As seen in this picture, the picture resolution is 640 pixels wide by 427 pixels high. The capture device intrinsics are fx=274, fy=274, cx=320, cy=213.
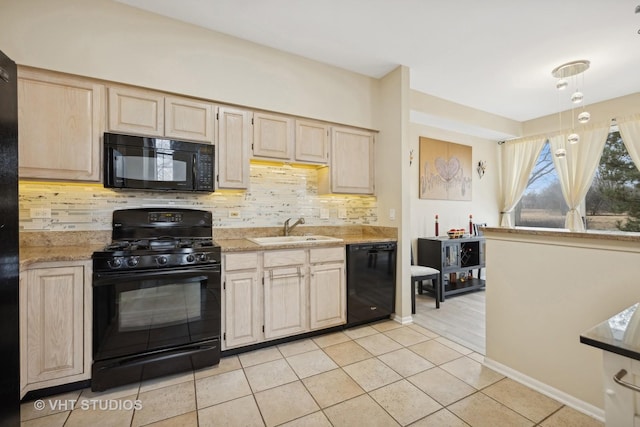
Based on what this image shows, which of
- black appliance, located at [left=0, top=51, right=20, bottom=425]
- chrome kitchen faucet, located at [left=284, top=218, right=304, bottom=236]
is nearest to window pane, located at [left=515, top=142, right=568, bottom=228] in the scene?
chrome kitchen faucet, located at [left=284, top=218, right=304, bottom=236]

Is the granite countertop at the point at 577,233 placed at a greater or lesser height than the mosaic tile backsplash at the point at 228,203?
lesser

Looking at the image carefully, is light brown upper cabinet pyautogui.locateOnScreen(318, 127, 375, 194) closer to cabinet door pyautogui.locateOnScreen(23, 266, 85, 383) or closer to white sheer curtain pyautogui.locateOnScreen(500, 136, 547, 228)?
cabinet door pyautogui.locateOnScreen(23, 266, 85, 383)

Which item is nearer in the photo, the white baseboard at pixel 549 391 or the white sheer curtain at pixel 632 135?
the white baseboard at pixel 549 391

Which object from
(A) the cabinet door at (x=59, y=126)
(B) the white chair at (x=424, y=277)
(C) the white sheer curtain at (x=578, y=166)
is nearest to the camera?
(A) the cabinet door at (x=59, y=126)

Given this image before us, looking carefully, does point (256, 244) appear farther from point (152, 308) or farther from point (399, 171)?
point (399, 171)

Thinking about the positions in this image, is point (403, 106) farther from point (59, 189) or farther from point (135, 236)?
point (59, 189)

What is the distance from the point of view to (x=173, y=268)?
2.04m

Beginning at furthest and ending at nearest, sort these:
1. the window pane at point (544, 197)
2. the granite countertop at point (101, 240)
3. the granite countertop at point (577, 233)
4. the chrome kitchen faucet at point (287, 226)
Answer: the window pane at point (544, 197)
the chrome kitchen faucet at point (287, 226)
the granite countertop at point (101, 240)
the granite countertop at point (577, 233)

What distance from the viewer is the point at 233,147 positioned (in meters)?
2.62

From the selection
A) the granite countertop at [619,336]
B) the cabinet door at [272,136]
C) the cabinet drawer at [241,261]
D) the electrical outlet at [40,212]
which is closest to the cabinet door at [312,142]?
the cabinet door at [272,136]

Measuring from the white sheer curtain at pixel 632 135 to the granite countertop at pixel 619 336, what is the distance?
419 centimetres

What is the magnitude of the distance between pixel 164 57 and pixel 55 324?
2.19m

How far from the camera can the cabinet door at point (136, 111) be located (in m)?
2.21

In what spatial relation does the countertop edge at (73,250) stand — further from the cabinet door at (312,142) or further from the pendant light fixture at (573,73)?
the pendant light fixture at (573,73)
